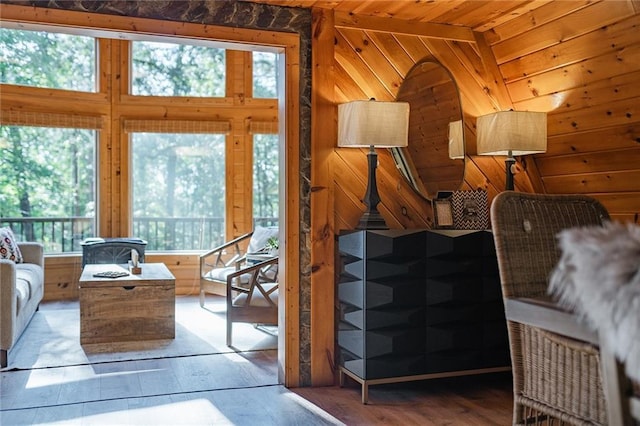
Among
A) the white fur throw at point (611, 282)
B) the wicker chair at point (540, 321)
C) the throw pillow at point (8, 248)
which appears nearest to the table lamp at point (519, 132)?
the wicker chair at point (540, 321)

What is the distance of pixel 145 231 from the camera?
7473 mm

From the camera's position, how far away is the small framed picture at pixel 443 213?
379 cm

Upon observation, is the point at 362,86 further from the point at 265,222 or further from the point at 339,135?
the point at 265,222

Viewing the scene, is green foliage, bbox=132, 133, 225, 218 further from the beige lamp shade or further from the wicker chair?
the wicker chair

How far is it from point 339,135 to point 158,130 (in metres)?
4.21

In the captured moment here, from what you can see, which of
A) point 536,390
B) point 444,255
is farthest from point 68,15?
point 536,390

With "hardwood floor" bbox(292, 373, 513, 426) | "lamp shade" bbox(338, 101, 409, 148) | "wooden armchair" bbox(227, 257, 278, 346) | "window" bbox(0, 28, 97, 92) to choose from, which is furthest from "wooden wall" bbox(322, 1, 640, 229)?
"window" bbox(0, 28, 97, 92)

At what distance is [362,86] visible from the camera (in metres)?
3.83

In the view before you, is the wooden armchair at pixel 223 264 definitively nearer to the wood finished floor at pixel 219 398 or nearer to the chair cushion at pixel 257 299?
the chair cushion at pixel 257 299

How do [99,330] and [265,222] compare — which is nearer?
[99,330]

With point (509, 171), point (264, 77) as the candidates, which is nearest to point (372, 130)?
point (509, 171)

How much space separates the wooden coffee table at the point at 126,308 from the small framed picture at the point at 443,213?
2.29 m

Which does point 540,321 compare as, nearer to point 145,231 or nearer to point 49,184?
point 145,231

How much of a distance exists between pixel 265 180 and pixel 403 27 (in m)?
4.07
